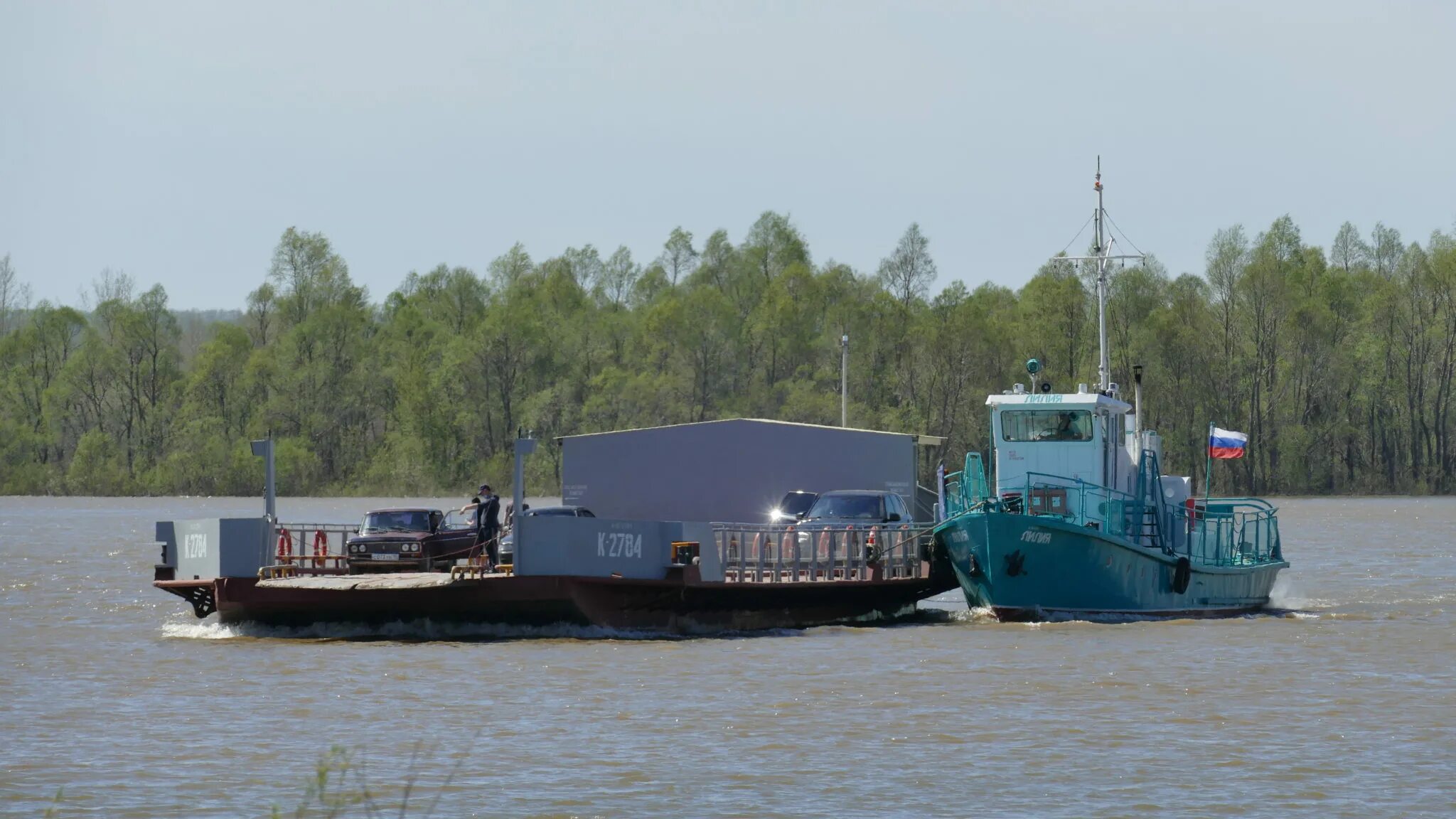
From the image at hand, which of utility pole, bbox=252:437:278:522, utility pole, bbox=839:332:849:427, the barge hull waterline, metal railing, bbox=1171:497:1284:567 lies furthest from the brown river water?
utility pole, bbox=839:332:849:427

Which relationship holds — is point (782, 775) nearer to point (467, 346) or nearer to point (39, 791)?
point (39, 791)

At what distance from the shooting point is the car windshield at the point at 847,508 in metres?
34.0

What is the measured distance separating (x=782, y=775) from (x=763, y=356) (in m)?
96.5

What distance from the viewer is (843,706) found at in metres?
22.7

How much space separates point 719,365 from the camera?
113688 mm

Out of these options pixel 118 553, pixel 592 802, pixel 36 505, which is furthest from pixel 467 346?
pixel 592 802

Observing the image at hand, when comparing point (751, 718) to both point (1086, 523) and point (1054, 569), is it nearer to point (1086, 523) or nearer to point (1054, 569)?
point (1054, 569)

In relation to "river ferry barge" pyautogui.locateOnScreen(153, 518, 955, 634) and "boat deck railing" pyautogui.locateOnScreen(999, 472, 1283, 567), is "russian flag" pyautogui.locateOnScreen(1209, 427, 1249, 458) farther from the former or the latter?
"river ferry barge" pyautogui.locateOnScreen(153, 518, 955, 634)

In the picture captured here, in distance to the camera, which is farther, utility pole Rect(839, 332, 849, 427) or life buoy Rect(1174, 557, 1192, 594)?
utility pole Rect(839, 332, 849, 427)

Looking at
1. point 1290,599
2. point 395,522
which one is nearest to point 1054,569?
point 395,522

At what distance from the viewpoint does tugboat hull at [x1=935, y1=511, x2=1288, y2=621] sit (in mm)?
31688

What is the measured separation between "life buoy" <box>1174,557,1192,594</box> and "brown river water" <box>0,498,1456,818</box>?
33.6 inches

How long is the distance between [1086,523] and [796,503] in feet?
20.1

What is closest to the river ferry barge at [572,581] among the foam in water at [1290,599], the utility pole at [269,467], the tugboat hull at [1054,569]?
the utility pole at [269,467]
